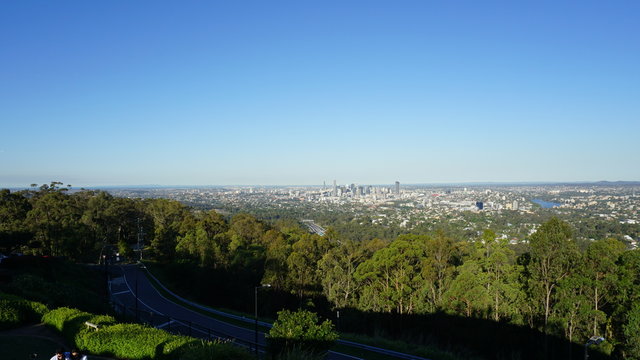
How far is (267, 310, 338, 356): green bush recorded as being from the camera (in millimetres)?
10578

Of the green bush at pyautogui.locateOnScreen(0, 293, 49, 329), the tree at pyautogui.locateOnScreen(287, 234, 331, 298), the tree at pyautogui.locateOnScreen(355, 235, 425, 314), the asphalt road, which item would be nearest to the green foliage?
the tree at pyautogui.locateOnScreen(355, 235, 425, 314)

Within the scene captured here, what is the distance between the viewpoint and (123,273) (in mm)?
34875

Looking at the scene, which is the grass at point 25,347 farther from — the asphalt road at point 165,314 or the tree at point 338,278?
the tree at point 338,278

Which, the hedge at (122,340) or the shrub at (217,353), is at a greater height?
the shrub at (217,353)

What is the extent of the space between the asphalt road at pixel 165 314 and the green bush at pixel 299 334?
238 centimetres

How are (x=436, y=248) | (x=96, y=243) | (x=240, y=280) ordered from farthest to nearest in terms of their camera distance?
(x=96, y=243) < (x=240, y=280) < (x=436, y=248)

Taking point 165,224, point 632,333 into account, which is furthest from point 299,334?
point 165,224

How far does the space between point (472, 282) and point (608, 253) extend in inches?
259

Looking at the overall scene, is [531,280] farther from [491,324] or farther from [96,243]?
[96,243]

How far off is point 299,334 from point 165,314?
15.9 metres

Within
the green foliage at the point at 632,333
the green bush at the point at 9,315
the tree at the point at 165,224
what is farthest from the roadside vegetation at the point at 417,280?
the green bush at the point at 9,315

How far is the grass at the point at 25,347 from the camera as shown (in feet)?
33.9

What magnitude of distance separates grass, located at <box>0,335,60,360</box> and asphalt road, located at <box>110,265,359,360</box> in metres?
4.58

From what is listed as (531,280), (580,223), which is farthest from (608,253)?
(580,223)
